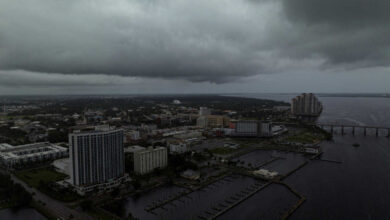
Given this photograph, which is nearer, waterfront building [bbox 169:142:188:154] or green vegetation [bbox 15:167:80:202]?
green vegetation [bbox 15:167:80:202]

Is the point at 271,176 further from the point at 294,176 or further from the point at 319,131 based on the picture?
the point at 319,131

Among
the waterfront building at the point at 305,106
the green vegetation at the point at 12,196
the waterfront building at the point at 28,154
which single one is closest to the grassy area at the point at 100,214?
the green vegetation at the point at 12,196

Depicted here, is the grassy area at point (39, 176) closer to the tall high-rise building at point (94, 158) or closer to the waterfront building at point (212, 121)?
the tall high-rise building at point (94, 158)

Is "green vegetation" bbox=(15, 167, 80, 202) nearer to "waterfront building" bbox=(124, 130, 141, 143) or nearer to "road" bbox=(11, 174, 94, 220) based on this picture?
"road" bbox=(11, 174, 94, 220)

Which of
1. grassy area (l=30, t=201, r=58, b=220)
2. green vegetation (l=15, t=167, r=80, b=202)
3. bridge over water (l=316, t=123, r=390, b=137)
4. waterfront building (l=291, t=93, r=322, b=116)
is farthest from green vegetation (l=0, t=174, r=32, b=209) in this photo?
waterfront building (l=291, t=93, r=322, b=116)

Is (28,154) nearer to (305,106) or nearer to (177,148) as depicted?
(177,148)

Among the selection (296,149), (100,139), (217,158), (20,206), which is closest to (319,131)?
(296,149)
